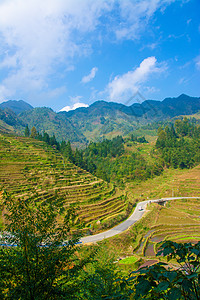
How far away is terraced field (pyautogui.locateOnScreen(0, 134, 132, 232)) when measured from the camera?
1247 inches

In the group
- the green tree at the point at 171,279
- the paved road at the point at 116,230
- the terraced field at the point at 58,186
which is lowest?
the paved road at the point at 116,230

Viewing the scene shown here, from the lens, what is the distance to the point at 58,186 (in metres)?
36.6

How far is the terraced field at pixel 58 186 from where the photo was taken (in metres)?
31.7

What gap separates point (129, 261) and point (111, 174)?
163 ft

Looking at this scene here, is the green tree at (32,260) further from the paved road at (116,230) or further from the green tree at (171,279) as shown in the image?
the paved road at (116,230)

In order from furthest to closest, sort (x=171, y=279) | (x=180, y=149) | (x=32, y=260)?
1. (x=180, y=149)
2. (x=32, y=260)
3. (x=171, y=279)

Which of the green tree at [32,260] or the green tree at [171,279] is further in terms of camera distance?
the green tree at [32,260]

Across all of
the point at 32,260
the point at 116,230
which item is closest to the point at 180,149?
the point at 116,230

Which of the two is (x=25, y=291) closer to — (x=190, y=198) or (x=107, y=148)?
(x=190, y=198)

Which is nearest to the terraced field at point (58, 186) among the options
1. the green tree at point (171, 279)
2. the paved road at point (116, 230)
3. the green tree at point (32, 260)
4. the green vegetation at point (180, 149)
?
the paved road at point (116, 230)

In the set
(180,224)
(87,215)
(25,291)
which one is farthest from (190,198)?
(25,291)

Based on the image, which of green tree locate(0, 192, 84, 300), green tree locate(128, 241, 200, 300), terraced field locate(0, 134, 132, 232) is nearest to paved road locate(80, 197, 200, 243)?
terraced field locate(0, 134, 132, 232)

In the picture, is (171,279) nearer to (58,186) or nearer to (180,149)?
(58,186)

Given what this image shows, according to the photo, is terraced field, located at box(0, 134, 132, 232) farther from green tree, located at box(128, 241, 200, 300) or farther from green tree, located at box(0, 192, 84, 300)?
green tree, located at box(128, 241, 200, 300)
